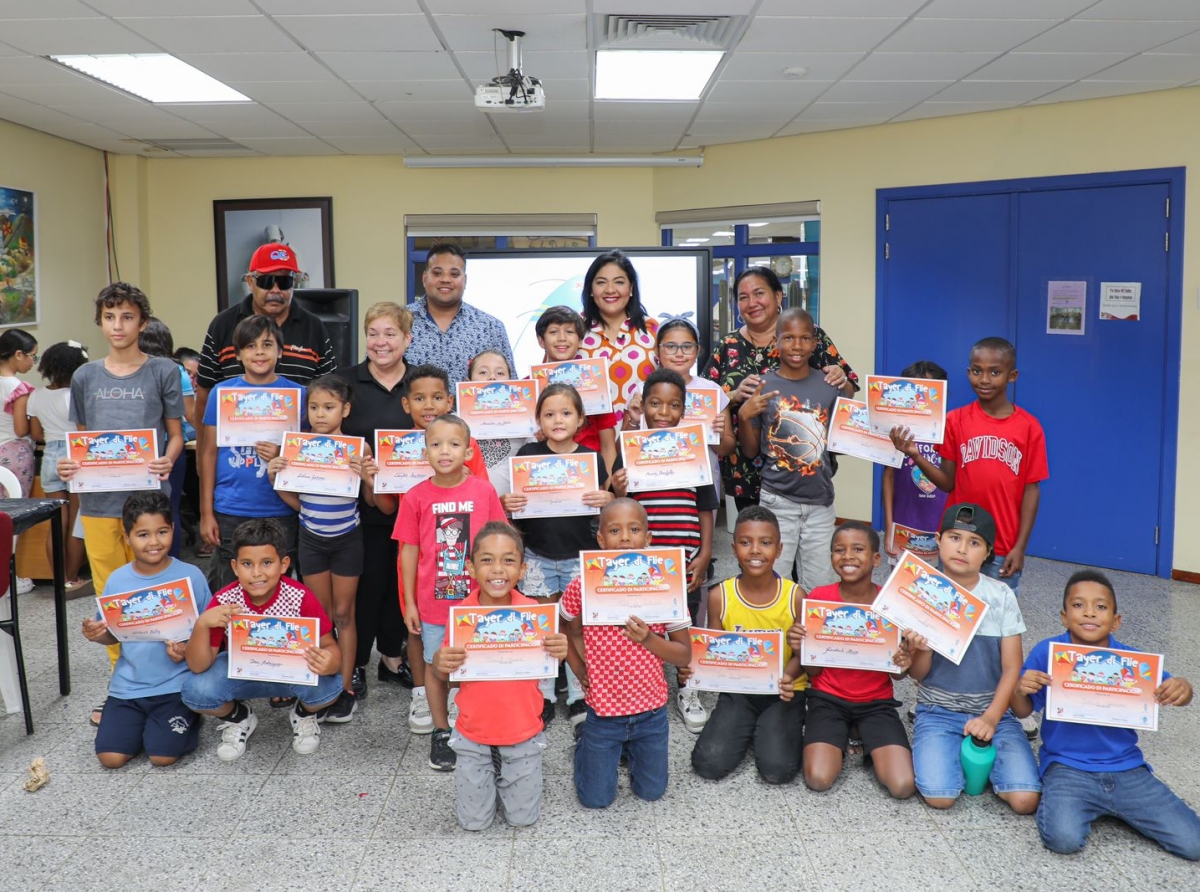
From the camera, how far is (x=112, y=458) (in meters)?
3.23

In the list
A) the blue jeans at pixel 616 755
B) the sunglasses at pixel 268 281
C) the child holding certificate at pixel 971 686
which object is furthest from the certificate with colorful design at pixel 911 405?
the sunglasses at pixel 268 281

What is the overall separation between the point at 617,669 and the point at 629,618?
21 centimetres

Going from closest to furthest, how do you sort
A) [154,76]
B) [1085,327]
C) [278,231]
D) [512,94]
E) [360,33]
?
[360,33] → [512,94] → [154,76] → [1085,327] → [278,231]

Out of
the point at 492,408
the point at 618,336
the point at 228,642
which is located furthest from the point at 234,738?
the point at 618,336

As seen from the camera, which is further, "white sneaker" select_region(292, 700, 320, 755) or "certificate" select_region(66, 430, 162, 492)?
"certificate" select_region(66, 430, 162, 492)

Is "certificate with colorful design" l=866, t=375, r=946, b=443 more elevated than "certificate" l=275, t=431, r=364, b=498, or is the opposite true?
"certificate with colorful design" l=866, t=375, r=946, b=443

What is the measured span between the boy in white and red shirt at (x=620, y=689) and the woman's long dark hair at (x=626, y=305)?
1120 millimetres

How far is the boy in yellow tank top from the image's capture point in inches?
109

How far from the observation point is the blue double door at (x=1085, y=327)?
530 cm

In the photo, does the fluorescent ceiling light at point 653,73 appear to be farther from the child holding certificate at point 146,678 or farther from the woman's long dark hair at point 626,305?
the child holding certificate at point 146,678

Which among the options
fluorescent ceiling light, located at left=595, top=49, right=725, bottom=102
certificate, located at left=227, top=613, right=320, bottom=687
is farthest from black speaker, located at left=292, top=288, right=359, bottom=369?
certificate, located at left=227, top=613, right=320, bottom=687

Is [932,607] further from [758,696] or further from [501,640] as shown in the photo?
[501,640]

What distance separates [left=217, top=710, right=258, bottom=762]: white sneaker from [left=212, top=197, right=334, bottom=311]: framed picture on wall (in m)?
5.07

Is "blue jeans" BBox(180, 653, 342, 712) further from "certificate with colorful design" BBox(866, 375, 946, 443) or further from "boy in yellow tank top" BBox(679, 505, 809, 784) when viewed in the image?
"certificate with colorful design" BBox(866, 375, 946, 443)
